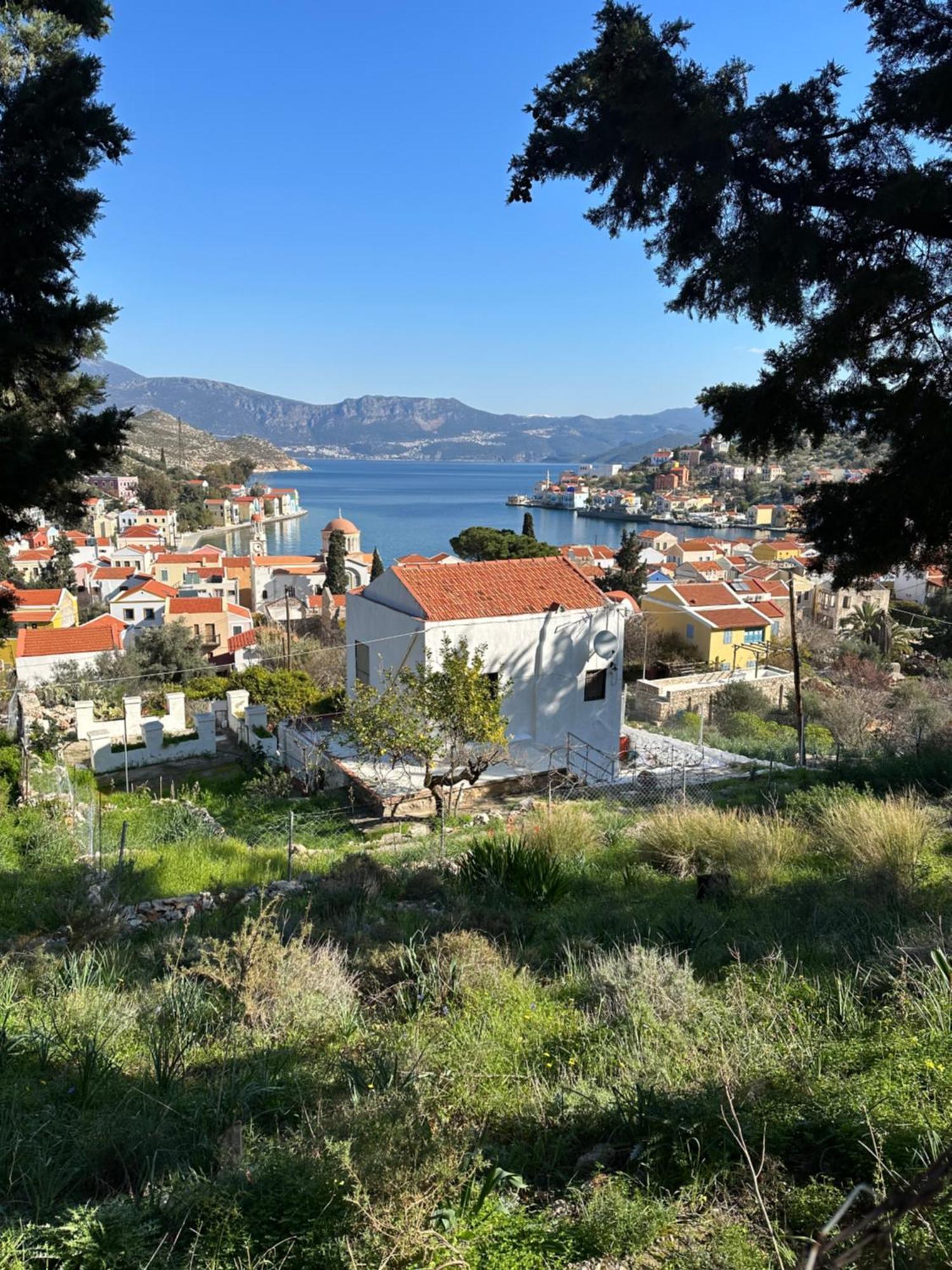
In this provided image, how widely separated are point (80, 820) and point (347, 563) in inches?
1852

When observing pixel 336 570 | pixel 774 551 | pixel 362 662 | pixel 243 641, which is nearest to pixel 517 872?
pixel 362 662

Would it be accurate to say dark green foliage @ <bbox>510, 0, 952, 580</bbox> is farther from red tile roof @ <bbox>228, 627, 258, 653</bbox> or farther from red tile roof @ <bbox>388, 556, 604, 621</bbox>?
red tile roof @ <bbox>228, 627, 258, 653</bbox>

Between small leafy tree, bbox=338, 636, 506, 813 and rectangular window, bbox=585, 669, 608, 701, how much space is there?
2730 mm

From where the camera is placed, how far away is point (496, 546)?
5016 centimetres

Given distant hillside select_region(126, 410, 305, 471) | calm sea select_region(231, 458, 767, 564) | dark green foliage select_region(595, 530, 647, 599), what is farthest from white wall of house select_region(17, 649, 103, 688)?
distant hillside select_region(126, 410, 305, 471)

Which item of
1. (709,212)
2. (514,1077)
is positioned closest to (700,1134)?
(514,1077)

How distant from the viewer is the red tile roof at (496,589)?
14727 millimetres

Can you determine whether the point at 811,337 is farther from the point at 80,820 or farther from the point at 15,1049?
the point at 80,820

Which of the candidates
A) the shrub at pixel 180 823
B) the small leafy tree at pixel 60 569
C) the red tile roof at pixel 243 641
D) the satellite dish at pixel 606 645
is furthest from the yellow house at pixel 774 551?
the shrub at pixel 180 823

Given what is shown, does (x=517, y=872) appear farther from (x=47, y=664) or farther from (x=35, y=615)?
(x=35, y=615)

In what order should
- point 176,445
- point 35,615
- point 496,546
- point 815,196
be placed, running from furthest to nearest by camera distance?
1. point 176,445
2. point 496,546
3. point 35,615
4. point 815,196

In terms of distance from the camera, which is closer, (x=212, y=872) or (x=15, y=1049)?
(x=15, y=1049)

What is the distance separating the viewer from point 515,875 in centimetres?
623

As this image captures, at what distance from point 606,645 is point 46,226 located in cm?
1126
